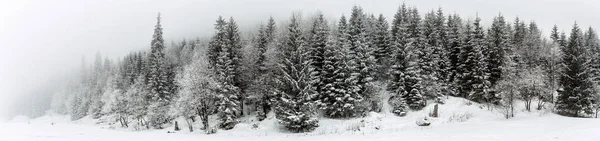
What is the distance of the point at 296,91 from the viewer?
34.4 m

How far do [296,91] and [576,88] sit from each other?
33238 millimetres

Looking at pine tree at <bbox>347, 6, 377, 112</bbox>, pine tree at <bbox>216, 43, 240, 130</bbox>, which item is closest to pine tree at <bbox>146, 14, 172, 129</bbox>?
pine tree at <bbox>216, 43, 240, 130</bbox>

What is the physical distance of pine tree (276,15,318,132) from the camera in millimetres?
32750

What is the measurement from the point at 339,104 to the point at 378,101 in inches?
248

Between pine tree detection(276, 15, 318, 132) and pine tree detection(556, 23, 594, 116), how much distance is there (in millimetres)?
30048

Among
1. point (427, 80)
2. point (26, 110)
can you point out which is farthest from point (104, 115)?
point (26, 110)

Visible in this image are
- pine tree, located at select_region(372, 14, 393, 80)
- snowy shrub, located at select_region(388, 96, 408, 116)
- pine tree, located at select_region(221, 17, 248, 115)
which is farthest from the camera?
pine tree, located at select_region(372, 14, 393, 80)

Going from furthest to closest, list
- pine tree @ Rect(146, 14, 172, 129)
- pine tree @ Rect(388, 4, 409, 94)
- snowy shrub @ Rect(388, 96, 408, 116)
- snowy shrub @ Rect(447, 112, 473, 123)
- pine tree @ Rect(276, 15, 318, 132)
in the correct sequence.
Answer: pine tree @ Rect(146, 14, 172, 129), pine tree @ Rect(388, 4, 409, 94), snowy shrub @ Rect(388, 96, 408, 116), snowy shrub @ Rect(447, 112, 473, 123), pine tree @ Rect(276, 15, 318, 132)

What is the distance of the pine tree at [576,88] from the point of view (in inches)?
1416

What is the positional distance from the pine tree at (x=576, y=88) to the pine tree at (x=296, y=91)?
30.0 meters

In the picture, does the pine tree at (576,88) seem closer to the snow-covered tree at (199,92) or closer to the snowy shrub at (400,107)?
the snowy shrub at (400,107)

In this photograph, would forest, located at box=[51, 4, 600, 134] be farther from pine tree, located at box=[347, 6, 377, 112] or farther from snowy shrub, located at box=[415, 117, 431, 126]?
snowy shrub, located at box=[415, 117, 431, 126]

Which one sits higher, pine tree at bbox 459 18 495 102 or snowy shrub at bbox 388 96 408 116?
pine tree at bbox 459 18 495 102

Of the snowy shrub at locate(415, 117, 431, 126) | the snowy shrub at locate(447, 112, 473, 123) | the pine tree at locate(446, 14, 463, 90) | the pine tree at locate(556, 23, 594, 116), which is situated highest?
the pine tree at locate(446, 14, 463, 90)
